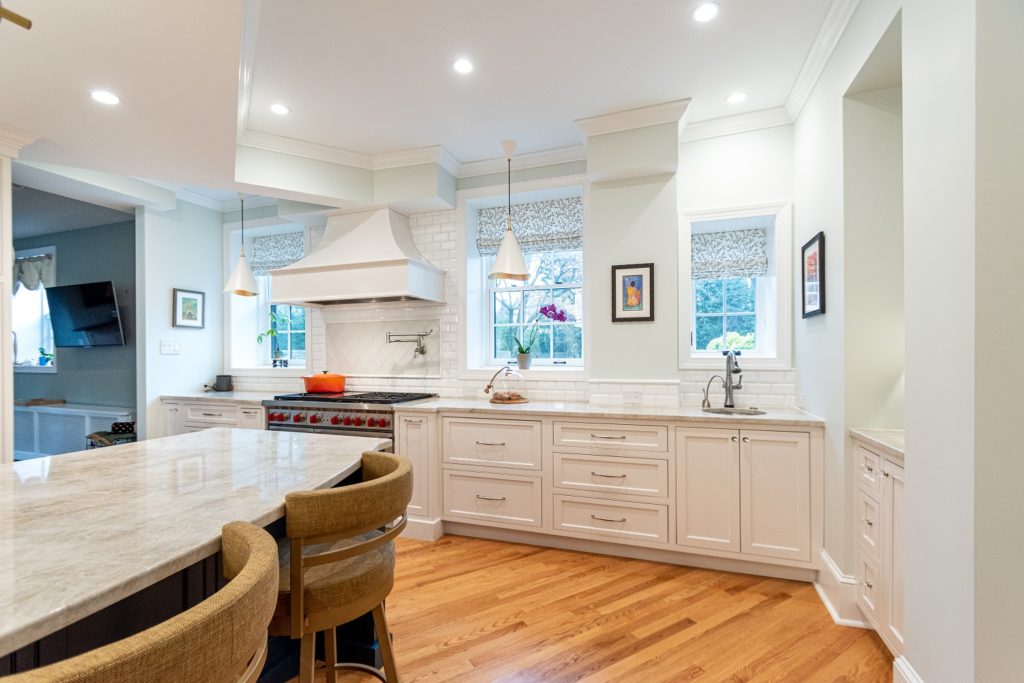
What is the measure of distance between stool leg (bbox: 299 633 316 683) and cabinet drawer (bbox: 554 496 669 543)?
1.95 meters

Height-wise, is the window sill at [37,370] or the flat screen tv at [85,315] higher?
the flat screen tv at [85,315]

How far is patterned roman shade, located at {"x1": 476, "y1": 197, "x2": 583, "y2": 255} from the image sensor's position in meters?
3.79

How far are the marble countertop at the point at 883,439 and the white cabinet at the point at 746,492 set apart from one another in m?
0.42

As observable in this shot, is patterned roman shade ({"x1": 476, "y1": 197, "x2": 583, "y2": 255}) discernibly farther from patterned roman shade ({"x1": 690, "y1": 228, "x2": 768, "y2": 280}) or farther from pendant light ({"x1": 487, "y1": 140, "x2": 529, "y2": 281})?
patterned roman shade ({"x1": 690, "y1": 228, "x2": 768, "y2": 280})

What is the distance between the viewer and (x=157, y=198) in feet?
13.5

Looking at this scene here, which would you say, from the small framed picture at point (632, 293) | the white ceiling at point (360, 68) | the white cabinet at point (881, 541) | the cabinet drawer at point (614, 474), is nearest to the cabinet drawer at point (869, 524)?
the white cabinet at point (881, 541)

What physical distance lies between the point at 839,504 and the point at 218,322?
5.43 meters

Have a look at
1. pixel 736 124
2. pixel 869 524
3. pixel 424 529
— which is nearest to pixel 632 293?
pixel 736 124

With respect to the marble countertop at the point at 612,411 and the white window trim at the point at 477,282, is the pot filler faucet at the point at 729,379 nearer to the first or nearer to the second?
the marble countertop at the point at 612,411

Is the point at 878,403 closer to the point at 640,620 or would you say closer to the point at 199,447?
the point at 640,620

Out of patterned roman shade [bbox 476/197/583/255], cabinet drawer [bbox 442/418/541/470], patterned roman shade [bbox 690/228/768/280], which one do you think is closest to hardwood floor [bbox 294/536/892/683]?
cabinet drawer [bbox 442/418/541/470]

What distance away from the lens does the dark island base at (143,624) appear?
3.25 ft

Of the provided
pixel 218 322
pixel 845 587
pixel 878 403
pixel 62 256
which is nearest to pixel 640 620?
pixel 845 587

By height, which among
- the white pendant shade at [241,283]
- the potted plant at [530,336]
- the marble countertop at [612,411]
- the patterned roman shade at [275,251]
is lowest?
the marble countertop at [612,411]
